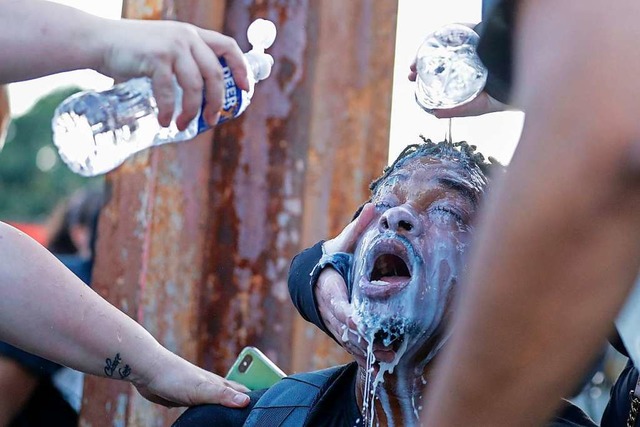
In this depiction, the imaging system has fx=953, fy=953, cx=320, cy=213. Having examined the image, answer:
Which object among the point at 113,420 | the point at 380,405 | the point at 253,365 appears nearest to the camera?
the point at 380,405

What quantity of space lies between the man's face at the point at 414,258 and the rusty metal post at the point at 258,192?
862 millimetres

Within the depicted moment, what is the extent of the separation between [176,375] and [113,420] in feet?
2.79

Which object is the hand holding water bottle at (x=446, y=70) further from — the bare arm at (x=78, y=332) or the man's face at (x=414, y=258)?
the bare arm at (x=78, y=332)

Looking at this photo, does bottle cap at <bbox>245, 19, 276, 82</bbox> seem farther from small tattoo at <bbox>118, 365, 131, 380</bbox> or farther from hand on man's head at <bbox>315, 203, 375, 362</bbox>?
small tattoo at <bbox>118, 365, 131, 380</bbox>

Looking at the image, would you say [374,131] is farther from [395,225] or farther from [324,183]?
[395,225]

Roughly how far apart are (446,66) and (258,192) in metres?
0.99

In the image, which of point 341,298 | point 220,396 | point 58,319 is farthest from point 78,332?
point 341,298

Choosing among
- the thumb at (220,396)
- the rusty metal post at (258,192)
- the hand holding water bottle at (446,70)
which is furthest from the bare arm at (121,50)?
the rusty metal post at (258,192)

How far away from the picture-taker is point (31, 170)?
34.7m

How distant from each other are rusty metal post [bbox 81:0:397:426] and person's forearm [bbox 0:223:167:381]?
723 mm

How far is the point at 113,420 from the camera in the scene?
134 inches

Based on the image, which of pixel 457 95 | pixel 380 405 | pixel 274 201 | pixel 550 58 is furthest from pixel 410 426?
pixel 550 58

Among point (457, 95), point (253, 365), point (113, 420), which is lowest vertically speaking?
point (113, 420)

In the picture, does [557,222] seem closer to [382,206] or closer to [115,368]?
[382,206]
